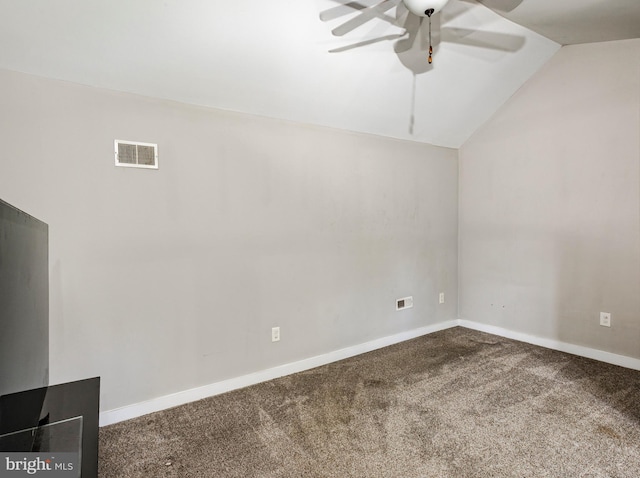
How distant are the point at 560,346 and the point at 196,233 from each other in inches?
131

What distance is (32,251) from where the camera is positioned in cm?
115

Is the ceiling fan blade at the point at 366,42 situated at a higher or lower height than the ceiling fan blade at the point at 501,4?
lower

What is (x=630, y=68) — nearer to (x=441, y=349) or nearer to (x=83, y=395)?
(x=441, y=349)

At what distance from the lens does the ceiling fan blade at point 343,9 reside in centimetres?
206

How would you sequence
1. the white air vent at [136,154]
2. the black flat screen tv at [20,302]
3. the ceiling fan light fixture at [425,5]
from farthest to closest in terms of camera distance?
the white air vent at [136,154], the ceiling fan light fixture at [425,5], the black flat screen tv at [20,302]

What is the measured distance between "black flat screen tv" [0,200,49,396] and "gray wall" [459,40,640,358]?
148 inches

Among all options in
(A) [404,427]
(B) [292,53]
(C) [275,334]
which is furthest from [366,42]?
(A) [404,427]

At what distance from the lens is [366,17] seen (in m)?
Answer: 2.19

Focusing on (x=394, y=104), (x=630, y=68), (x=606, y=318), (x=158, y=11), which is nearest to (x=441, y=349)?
(x=606, y=318)

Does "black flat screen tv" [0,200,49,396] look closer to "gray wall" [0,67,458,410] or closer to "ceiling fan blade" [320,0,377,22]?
"gray wall" [0,67,458,410]

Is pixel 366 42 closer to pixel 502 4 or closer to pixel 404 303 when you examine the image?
pixel 502 4

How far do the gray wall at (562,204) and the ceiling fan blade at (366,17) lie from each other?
6.50 ft

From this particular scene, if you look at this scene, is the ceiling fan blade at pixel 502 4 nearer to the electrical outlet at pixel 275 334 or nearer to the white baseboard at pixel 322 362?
the electrical outlet at pixel 275 334

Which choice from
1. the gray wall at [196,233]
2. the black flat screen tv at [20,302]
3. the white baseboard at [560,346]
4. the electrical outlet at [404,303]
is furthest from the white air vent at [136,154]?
the white baseboard at [560,346]
